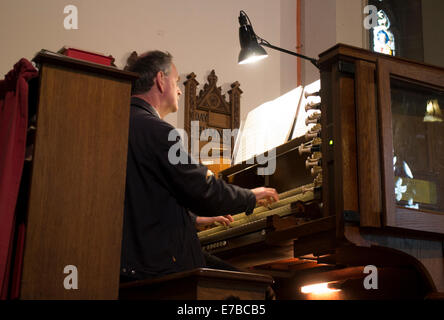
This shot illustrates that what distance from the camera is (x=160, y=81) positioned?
2.99 metres

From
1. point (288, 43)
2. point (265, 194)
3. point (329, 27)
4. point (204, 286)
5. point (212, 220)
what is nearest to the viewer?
point (204, 286)

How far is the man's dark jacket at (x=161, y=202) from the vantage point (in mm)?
2424

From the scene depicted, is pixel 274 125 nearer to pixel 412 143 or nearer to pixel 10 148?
pixel 412 143

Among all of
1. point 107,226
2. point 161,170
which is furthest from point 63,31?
point 107,226

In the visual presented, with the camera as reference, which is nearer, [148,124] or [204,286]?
[204,286]

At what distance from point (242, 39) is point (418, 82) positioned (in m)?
1.75

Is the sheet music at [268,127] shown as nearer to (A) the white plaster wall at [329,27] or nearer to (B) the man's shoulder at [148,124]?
(B) the man's shoulder at [148,124]

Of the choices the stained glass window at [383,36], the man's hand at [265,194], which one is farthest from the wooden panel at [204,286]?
the stained glass window at [383,36]

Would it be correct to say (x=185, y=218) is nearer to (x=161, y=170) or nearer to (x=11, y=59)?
(x=161, y=170)

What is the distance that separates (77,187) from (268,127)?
7.37 ft

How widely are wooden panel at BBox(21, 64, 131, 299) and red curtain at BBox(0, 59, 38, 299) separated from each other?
0.09 meters

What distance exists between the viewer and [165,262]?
242cm

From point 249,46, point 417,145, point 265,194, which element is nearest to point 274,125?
→ point 249,46

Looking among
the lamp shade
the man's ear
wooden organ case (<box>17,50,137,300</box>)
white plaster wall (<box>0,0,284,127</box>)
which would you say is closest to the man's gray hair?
the man's ear
